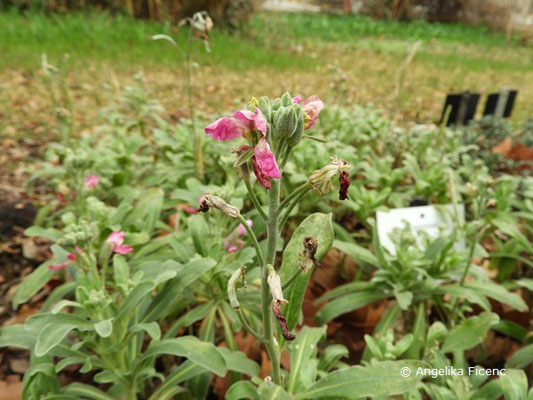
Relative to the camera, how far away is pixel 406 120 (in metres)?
4.84

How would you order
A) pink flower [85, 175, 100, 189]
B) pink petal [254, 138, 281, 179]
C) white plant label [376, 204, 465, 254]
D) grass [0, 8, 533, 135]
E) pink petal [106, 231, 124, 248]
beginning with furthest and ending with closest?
1. grass [0, 8, 533, 135]
2. pink flower [85, 175, 100, 189]
3. white plant label [376, 204, 465, 254]
4. pink petal [106, 231, 124, 248]
5. pink petal [254, 138, 281, 179]

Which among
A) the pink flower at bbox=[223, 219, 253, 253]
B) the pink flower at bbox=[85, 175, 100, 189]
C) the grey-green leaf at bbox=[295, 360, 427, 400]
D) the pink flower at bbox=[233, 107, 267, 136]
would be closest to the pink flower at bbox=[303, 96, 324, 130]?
the pink flower at bbox=[233, 107, 267, 136]

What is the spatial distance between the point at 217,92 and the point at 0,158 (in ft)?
8.39

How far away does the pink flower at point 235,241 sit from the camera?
5.99ft

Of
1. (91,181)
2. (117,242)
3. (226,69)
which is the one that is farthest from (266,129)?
(226,69)

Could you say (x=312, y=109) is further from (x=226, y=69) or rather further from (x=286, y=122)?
(x=226, y=69)

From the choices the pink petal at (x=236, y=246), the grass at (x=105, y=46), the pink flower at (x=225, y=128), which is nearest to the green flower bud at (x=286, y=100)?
the pink flower at (x=225, y=128)

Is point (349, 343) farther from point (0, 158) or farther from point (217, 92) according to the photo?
point (217, 92)

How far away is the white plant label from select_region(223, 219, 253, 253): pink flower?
2.19 ft

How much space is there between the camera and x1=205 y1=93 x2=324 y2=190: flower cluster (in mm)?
873

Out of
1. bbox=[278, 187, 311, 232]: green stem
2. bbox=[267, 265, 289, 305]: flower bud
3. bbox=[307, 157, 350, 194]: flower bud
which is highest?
bbox=[307, 157, 350, 194]: flower bud

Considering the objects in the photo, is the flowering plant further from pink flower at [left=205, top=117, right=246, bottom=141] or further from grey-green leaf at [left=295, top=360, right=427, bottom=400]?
grey-green leaf at [left=295, top=360, right=427, bottom=400]

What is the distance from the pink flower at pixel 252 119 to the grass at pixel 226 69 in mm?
2038

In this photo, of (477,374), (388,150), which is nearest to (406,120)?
(388,150)
